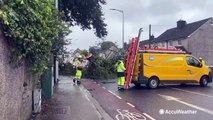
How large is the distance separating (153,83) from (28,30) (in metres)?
12.1

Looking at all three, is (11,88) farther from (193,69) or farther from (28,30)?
(193,69)

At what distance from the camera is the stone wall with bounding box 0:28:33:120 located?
4.99 meters

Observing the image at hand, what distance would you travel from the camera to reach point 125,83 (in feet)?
56.0

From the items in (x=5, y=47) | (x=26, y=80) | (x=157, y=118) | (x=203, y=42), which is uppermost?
(x=203, y=42)

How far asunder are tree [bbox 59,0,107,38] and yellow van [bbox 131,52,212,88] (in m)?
8.97

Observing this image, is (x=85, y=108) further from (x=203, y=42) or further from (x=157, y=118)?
(x=203, y=42)

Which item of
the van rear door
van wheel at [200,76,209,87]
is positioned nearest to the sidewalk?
the van rear door

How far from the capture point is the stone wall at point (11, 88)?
499 cm

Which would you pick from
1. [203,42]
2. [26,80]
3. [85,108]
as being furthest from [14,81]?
[203,42]

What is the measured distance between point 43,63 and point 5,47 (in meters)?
2.51

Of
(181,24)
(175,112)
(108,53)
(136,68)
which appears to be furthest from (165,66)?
(181,24)

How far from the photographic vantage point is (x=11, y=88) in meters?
5.71

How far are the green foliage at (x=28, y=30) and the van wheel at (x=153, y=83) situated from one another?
993cm

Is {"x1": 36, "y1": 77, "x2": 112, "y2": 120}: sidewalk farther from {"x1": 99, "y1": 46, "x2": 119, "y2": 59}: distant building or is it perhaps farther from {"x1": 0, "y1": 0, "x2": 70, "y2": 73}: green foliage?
{"x1": 99, "y1": 46, "x2": 119, "y2": 59}: distant building
